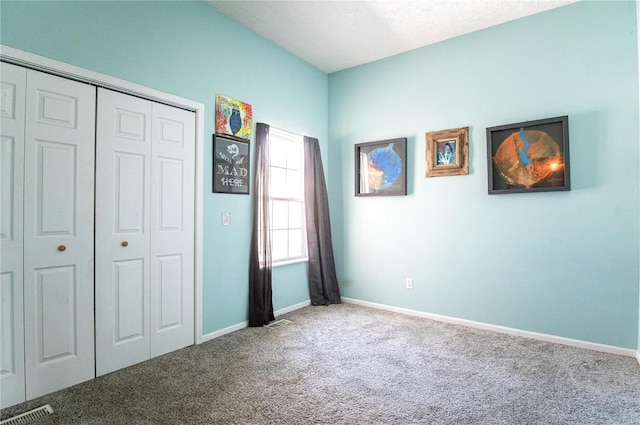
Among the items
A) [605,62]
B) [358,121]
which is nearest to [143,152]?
[358,121]

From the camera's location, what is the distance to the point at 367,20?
10.9 feet

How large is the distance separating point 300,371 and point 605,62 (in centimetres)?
348

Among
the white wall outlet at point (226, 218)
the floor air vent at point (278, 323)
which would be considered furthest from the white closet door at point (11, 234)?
the floor air vent at point (278, 323)

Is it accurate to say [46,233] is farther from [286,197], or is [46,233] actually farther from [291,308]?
[291,308]

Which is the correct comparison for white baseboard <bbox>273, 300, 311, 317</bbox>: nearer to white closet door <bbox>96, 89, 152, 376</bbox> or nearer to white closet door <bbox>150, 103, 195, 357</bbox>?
white closet door <bbox>150, 103, 195, 357</bbox>

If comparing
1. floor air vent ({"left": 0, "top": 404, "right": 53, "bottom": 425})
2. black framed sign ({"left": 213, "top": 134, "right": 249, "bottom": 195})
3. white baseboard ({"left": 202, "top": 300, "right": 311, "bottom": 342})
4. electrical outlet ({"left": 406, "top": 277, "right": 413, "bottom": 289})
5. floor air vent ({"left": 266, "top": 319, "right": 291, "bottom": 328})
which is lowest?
floor air vent ({"left": 0, "top": 404, "right": 53, "bottom": 425})

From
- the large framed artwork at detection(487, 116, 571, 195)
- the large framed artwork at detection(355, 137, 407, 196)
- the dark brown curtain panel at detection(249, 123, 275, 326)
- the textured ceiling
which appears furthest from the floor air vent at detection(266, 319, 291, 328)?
the textured ceiling

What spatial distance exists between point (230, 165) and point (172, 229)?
82 centimetres

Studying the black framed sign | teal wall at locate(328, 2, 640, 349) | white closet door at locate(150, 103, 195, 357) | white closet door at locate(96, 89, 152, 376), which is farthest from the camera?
the black framed sign

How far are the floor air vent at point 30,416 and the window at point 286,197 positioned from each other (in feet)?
7.20

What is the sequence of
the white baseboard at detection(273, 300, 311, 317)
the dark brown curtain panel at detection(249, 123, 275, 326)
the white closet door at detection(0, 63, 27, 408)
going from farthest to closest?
the white baseboard at detection(273, 300, 311, 317), the dark brown curtain panel at detection(249, 123, 275, 326), the white closet door at detection(0, 63, 27, 408)

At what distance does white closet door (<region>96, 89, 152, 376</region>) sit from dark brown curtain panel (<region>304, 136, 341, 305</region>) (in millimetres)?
1921

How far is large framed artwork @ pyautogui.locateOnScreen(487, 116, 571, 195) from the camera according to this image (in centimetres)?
301

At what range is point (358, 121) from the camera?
4.31 meters
